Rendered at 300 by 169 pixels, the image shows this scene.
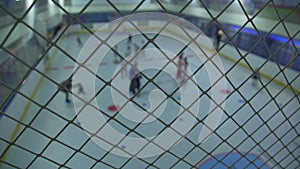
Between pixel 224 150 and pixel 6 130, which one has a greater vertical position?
pixel 6 130

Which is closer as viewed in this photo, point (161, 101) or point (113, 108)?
point (113, 108)

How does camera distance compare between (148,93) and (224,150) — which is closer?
(224,150)

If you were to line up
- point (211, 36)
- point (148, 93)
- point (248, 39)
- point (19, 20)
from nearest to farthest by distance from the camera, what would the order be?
point (19, 20)
point (148, 93)
point (248, 39)
point (211, 36)

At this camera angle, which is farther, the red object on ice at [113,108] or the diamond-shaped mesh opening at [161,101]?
the red object on ice at [113,108]

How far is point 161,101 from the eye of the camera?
3.45m

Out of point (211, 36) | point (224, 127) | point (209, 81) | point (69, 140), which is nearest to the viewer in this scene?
point (69, 140)

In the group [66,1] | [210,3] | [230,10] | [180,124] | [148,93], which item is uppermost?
[66,1]

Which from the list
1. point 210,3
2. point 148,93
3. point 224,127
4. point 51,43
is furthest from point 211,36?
point 51,43

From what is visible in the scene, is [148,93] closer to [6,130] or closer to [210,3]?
[6,130]

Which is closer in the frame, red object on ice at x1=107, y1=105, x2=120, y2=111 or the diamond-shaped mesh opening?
the diamond-shaped mesh opening

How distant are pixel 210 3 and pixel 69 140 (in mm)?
3857

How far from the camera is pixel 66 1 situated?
6.42m

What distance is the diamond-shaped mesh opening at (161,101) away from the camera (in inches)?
39.0

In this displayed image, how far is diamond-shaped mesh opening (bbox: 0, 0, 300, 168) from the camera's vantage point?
991mm
